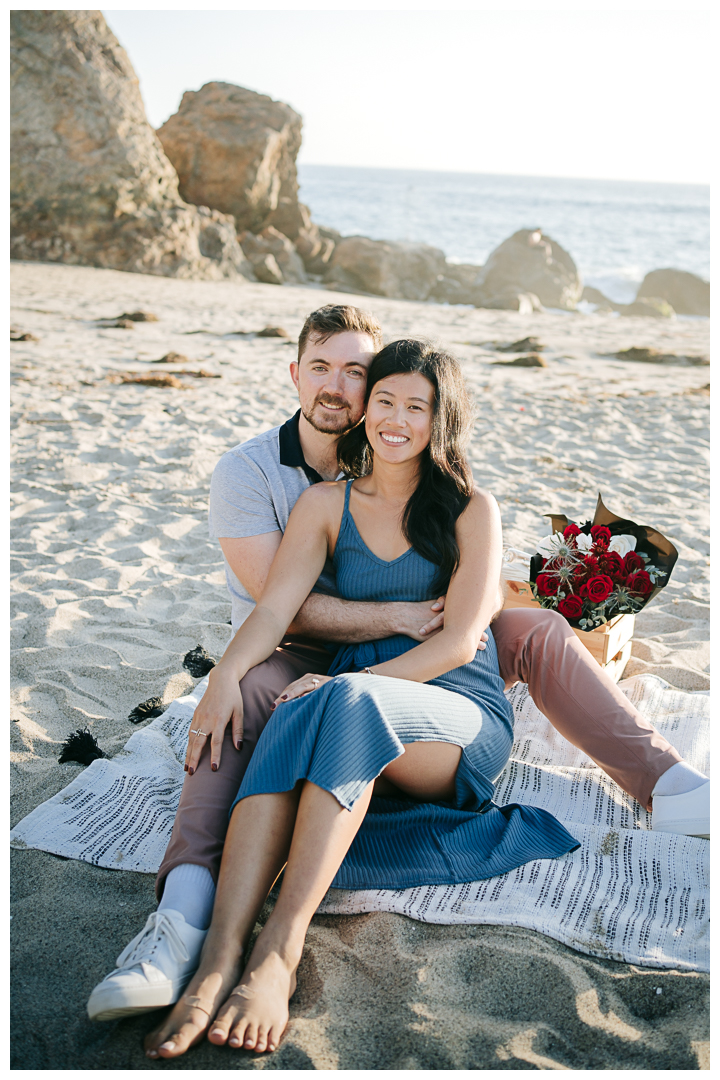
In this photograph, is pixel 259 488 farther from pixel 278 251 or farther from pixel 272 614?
pixel 278 251

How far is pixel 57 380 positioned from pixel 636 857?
6733mm

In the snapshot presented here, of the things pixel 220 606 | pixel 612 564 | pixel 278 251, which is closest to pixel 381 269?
pixel 278 251

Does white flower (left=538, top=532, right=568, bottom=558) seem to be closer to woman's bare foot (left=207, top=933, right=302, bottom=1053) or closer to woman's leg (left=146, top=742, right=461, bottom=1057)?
woman's leg (left=146, top=742, right=461, bottom=1057)

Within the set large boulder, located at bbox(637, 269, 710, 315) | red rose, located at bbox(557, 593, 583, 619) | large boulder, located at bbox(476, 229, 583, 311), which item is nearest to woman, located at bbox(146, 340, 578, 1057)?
red rose, located at bbox(557, 593, 583, 619)

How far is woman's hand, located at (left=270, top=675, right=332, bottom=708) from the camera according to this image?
87.7 inches

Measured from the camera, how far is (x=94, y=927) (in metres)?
2.15

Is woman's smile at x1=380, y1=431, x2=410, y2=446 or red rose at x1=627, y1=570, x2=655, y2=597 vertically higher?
woman's smile at x1=380, y1=431, x2=410, y2=446

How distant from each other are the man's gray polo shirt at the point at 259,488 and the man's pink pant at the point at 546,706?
1.30 ft

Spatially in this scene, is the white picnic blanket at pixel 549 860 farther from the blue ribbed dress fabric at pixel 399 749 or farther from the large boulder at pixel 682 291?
the large boulder at pixel 682 291

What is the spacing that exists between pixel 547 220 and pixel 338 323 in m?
52.3

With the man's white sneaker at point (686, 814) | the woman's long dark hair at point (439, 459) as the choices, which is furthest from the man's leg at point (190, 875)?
the man's white sneaker at point (686, 814)

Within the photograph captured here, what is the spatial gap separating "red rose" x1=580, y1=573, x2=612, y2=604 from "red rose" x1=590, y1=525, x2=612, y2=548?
0.70 feet

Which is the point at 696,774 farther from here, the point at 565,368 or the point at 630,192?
the point at 630,192

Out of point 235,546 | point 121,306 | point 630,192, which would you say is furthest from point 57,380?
point 630,192
